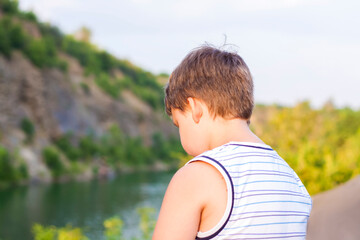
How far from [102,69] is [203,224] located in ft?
197

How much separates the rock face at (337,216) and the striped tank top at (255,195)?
151 cm

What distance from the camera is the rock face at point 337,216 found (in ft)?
8.95

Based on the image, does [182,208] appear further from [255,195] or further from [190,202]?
[255,195]

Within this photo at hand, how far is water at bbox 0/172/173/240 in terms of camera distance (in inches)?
604

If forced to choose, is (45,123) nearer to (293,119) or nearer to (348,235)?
(293,119)

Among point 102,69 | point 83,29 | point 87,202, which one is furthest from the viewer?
point 83,29

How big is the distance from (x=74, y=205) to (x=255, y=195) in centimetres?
2010

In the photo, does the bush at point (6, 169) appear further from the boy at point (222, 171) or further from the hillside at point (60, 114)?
the boy at point (222, 171)

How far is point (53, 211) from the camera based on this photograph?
18.7 meters

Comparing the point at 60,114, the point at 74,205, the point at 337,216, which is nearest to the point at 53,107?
the point at 60,114

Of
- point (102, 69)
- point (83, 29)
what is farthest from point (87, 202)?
point (83, 29)

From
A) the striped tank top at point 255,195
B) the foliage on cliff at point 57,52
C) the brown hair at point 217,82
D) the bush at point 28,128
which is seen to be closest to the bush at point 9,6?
the foliage on cliff at point 57,52

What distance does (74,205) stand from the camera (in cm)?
2036

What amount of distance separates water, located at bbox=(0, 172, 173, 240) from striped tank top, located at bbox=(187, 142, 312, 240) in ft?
36.9
